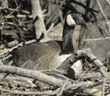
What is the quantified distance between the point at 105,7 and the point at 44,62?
312cm

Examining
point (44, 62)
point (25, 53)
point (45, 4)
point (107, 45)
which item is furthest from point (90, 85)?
point (45, 4)

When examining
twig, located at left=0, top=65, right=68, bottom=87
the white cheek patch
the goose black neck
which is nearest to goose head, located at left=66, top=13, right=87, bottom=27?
the white cheek patch

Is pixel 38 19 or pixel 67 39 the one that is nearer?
pixel 67 39

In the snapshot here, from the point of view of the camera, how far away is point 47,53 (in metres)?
3.97

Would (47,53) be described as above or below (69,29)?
below

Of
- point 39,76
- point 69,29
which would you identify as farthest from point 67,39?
point 39,76

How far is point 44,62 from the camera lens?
3.79m

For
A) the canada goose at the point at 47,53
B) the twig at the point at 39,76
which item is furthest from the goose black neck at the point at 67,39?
the twig at the point at 39,76

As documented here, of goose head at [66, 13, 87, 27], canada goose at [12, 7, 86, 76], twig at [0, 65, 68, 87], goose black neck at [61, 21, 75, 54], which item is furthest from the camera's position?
goose black neck at [61, 21, 75, 54]

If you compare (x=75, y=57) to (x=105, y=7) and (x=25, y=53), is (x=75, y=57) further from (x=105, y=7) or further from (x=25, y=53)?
(x=105, y=7)

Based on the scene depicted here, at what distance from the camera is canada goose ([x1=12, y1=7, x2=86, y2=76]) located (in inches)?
146

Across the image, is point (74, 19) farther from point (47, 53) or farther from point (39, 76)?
point (39, 76)

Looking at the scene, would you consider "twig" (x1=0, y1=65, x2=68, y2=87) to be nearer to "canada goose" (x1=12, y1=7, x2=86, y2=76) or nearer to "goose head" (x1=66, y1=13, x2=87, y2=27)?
"canada goose" (x1=12, y1=7, x2=86, y2=76)

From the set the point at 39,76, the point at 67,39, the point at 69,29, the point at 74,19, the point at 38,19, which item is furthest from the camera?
the point at 38,19
